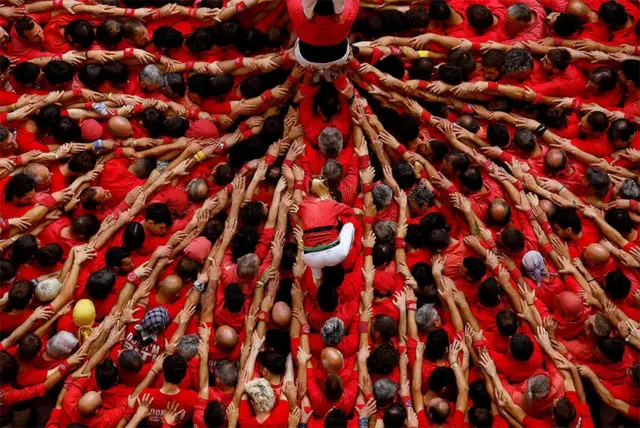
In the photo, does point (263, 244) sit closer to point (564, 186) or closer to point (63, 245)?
point (63, 245)

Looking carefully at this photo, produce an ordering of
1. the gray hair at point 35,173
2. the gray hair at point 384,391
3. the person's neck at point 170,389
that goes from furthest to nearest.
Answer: the gray hair at point 35,173
the person's neck at point 170,389
the gray hair at point 384,391

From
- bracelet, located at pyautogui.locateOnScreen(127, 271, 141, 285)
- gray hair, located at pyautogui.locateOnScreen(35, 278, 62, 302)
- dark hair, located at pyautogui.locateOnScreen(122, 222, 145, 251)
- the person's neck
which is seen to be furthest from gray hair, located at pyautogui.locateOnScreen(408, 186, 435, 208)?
gray hair, located at pyautogui.locateOnScreen(35, 278, 62, 302)

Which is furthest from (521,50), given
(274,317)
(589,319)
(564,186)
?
(274,317)

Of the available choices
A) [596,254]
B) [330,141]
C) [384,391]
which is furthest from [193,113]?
[596,254]

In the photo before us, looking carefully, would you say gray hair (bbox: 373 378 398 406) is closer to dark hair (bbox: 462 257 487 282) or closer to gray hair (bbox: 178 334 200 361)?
dark hair (bbox: 462 257 487 282)

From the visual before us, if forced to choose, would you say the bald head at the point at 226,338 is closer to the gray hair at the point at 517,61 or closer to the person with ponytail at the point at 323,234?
the person with ponytail at the point at 323,234

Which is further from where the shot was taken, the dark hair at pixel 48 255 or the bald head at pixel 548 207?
the bald head at pixel 548 207

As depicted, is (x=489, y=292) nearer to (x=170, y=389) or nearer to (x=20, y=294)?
(x=170, y=389)

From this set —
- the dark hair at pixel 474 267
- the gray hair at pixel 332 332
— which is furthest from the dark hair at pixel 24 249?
the dark hair at pixel 474 267
